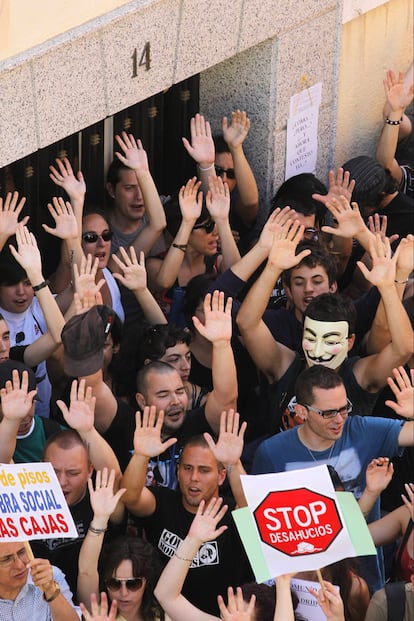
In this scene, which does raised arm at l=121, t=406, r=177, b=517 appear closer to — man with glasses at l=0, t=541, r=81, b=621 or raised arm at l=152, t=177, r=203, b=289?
man with glasses at l=0, t=541, r=81, b=621

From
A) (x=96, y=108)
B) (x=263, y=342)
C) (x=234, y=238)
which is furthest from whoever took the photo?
(x=234, y=238)

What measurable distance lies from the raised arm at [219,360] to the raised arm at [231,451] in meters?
0.44

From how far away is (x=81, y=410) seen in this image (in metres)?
6.26

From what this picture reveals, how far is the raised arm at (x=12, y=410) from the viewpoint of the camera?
6.22m

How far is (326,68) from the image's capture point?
32.1 feet

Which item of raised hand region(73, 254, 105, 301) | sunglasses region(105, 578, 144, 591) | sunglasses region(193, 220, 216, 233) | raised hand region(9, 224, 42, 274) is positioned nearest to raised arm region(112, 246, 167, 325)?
raised hand region(73, 254, 105, 301)

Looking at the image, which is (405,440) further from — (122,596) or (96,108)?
(96,108)

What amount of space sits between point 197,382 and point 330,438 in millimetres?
1250

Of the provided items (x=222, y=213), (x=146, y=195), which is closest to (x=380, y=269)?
(x=222, y=213)

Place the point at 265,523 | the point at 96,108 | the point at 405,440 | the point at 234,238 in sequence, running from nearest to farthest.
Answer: the point at 265,523 < the point at 405,440 < the point at 96,108 < the point at 234,238

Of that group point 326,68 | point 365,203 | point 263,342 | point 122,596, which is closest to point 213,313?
point 263,342

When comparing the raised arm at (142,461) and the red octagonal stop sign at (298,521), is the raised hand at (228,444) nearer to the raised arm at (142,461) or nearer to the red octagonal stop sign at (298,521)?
the raised arm at (142,461)

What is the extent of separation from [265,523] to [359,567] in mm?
794

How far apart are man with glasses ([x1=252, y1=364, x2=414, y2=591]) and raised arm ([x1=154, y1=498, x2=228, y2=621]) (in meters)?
0.76
